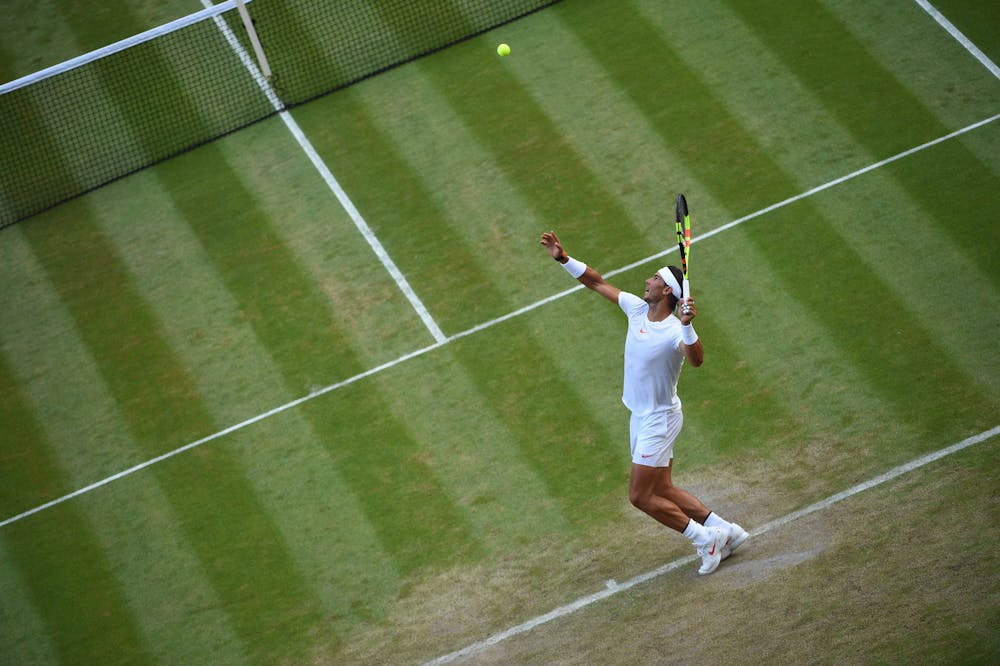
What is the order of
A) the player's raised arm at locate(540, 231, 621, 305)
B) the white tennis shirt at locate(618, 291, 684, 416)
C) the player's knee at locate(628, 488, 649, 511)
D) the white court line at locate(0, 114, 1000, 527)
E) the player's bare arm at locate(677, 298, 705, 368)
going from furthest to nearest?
the white court line at locate(0, 114, 1000, 527), the player's raised arm at locate(540, 231, 621, 305), the player's knee at locate(628, 488, 649, 511), the white tennis shirt at locate(618, 291, 684, 416), the player's bare arm at locate(677, 298, 705, 368)

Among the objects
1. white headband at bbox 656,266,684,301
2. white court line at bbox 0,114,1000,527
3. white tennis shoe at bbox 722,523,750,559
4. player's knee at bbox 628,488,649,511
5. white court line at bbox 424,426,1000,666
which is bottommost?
white court line at bbox 424,426,1000,666

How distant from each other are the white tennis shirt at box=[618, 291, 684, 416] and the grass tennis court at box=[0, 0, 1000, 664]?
1554 millimetres

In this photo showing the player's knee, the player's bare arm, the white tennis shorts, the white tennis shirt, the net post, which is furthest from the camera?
the net post

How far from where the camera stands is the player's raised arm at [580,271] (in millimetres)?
9859

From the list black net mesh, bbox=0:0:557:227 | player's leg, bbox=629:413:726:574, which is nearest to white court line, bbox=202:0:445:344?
black net mesh, bbox=0:0:557:227

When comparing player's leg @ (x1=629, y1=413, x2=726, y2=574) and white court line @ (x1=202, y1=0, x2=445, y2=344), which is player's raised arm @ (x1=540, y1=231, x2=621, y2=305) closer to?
player's leg @ (x1=629, y1=413, x2=726, y2=574)

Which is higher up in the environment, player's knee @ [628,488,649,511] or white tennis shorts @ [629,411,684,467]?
white tennis shorts @ [629,411,684,467]

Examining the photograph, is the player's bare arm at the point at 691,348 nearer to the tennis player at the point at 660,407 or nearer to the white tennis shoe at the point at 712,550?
the tennis player at the point at 660,407

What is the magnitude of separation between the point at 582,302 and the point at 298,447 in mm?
3325

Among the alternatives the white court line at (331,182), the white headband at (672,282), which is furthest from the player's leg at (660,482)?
the white court line at (331,182)

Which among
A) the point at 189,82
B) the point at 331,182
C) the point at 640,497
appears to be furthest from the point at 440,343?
the point at 189,82

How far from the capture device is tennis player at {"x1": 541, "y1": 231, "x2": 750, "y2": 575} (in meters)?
9.34

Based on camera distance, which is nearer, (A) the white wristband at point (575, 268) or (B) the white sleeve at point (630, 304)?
(B) the white sleeve at point (630, 304)

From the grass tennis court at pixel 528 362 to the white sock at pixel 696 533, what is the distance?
0.38 metres
